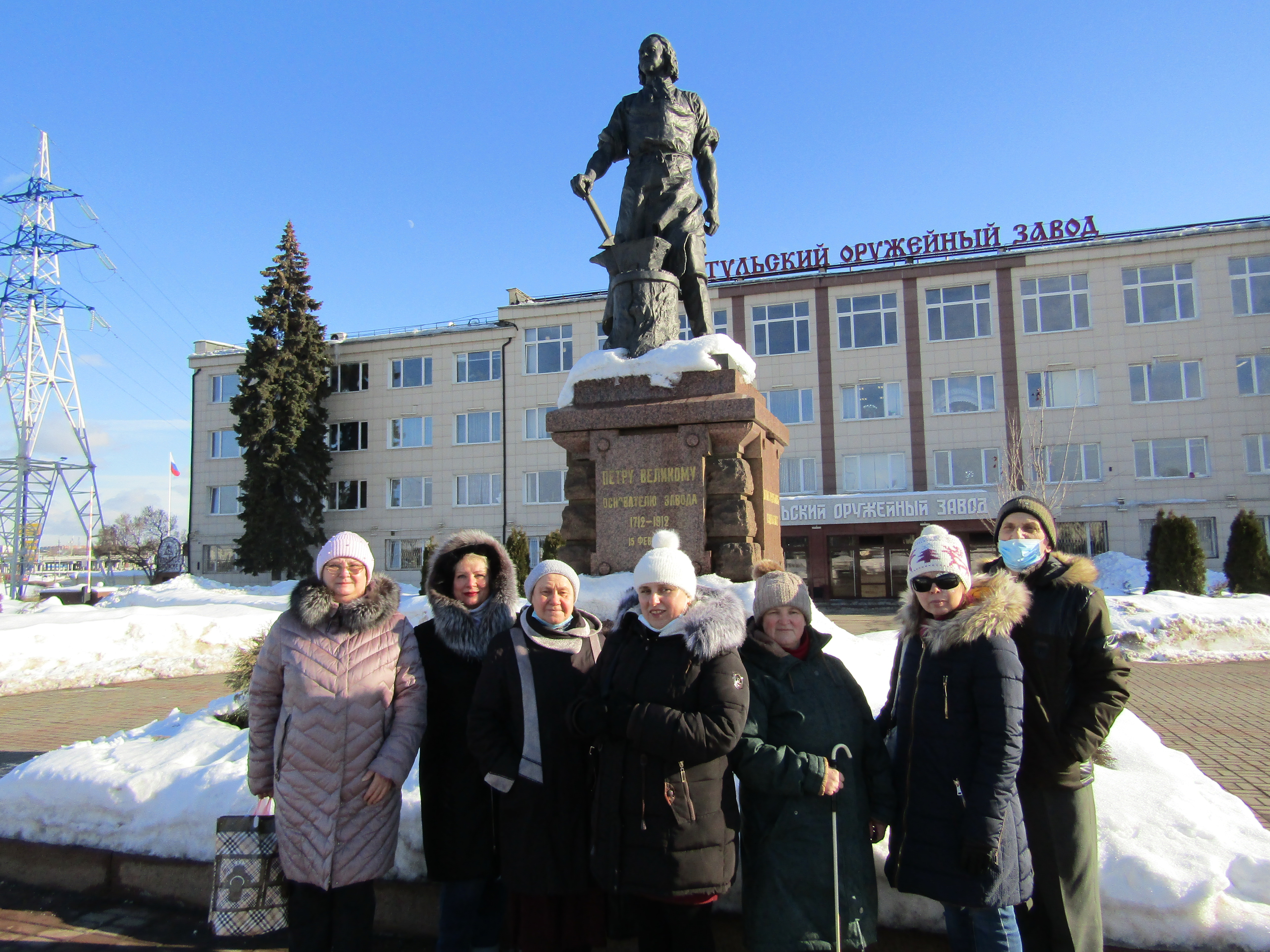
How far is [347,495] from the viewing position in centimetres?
3556

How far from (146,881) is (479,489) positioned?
98.8 ft

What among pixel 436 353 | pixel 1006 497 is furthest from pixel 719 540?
pixel 436 353

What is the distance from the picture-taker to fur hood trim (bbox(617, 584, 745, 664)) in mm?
2816

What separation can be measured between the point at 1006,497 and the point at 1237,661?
51.1 ft

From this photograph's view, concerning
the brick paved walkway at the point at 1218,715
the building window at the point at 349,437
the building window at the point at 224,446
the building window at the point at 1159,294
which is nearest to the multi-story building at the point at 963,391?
the building window at the point at 1159,294

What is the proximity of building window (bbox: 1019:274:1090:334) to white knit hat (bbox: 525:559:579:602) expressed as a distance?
29.7 meters

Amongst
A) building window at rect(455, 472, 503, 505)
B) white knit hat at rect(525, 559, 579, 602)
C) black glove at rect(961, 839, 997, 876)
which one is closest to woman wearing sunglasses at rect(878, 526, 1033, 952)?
black glove at rect(961, 839, 997, 876)

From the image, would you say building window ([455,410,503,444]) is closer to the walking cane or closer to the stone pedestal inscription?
the stone pedestal inscription

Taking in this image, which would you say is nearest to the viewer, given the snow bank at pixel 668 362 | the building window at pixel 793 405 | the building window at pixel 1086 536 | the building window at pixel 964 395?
the snow bank at pixel 668 362

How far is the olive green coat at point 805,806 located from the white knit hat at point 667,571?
14.8 inches

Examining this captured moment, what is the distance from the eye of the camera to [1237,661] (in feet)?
39.9

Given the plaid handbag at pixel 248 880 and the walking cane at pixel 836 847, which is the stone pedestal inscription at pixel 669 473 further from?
the plaid handbag at pixel 248 880

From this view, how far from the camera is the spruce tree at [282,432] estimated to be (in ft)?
109

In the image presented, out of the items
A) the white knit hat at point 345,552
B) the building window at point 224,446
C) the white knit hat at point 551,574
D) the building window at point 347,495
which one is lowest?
the white knit hat at point 551,574
